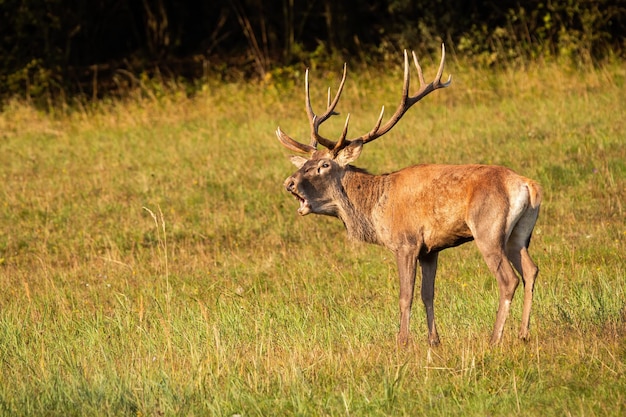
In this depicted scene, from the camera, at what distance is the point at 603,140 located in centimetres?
1272

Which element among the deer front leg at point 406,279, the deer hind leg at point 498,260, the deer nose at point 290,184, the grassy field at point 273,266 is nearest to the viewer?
the grassy field at point 273,266

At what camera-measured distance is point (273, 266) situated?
32.1ft

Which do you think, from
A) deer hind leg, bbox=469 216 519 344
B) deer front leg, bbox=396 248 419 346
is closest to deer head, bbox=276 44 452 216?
deer front leg, bbox=396 248 419 346

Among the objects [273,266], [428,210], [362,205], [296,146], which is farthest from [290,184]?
[273,266]

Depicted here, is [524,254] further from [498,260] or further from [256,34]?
[256,34]

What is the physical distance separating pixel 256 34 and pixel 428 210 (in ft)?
55.6

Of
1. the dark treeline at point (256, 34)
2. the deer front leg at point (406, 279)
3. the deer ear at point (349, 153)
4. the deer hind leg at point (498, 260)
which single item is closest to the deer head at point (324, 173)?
the deer ear at point (349, 153)

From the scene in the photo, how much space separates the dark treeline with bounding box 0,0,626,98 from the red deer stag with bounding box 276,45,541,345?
9.52 metres

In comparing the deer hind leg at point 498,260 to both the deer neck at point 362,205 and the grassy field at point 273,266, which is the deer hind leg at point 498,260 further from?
the deer neck at point 362,205

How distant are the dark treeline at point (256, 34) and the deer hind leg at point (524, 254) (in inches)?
386

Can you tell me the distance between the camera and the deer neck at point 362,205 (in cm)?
744

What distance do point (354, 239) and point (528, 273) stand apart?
1.23m

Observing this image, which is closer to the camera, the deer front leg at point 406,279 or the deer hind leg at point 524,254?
the deer hind leg at point 524,254

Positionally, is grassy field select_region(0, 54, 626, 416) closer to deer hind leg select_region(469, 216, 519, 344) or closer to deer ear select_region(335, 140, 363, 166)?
deer hind leg select_region(469, 216, 519, 344)
